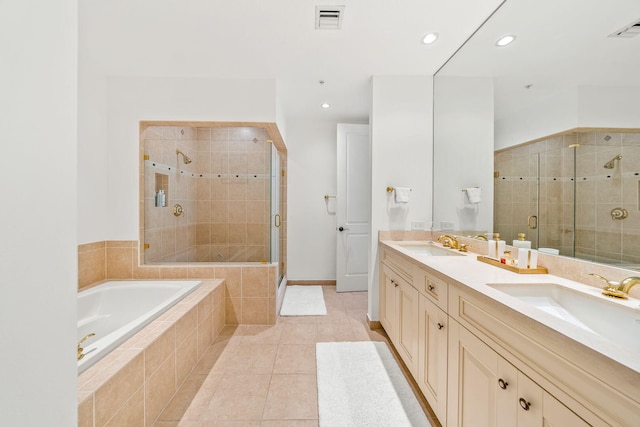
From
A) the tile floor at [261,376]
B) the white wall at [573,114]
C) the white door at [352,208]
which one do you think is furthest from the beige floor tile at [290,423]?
the white door at [352,208]

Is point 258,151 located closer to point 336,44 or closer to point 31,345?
point 336,44

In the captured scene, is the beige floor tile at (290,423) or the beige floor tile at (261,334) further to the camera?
the beige floor tile at (261,334)

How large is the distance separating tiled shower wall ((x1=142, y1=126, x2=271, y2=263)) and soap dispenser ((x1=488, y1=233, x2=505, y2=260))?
6.63 feet

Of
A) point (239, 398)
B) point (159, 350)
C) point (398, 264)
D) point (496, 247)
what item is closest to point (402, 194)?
point (398, 264)

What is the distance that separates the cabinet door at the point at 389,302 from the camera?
2.04m

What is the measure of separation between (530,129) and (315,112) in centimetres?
253

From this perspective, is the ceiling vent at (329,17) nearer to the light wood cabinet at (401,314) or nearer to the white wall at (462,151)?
the white wall at (462,151)

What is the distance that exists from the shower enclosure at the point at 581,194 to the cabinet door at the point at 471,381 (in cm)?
67

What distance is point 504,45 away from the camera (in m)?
1.66

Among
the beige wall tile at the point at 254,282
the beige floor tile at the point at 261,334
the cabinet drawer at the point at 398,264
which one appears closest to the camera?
the cabinet drawer at the point at 398,264

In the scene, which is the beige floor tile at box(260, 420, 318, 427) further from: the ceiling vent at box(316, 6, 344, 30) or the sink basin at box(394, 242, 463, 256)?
the ceiling vent at box(316, 6, 344, 30)

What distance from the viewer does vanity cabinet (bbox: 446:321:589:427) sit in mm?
731

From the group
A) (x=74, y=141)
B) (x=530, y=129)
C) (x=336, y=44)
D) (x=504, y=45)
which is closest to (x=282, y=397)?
(x=74, y=141)

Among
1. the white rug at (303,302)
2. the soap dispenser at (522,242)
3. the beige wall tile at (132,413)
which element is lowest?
the white rug at (303,302)
